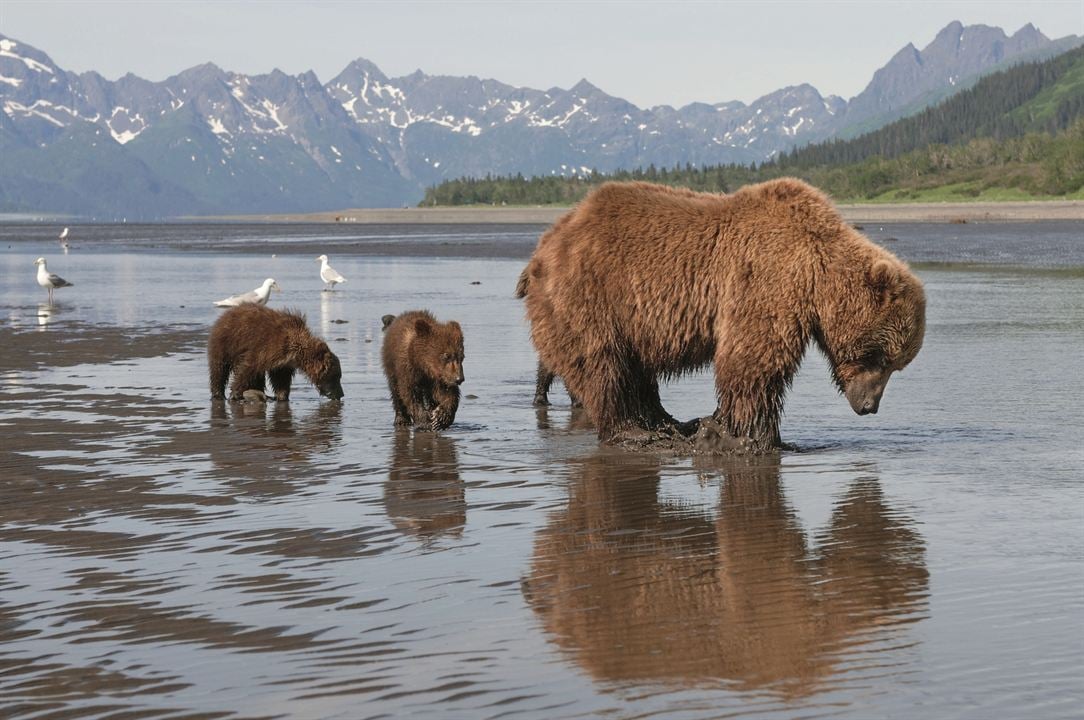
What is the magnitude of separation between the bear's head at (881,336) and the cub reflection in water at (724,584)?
4.95 feet

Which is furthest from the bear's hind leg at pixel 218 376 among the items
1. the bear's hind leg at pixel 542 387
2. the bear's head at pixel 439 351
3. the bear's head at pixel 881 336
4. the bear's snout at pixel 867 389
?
the bear's snout at pixel 867 389

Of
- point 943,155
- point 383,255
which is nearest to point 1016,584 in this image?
point 383,255

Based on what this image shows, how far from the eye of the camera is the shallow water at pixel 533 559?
5992mm

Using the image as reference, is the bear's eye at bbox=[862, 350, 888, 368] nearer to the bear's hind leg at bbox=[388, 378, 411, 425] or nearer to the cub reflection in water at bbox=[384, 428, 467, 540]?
the cub reflection in water at bbox=[384, 428, 467, 540]

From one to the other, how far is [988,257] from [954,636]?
4419 cm

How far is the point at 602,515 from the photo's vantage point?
375 inches

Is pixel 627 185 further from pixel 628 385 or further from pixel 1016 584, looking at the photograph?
pixel 1016 584

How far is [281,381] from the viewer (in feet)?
53.5

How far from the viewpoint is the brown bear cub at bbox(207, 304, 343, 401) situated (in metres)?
15.9

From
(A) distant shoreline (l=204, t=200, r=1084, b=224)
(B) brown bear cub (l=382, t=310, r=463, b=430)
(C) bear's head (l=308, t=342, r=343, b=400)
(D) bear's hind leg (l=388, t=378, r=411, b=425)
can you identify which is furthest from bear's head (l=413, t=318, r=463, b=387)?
(A) distant shoreline (l=204, t=200, r=1084, b=224)

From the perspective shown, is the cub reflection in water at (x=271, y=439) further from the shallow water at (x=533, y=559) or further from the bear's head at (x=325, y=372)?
the bear's head at (x=325, y=372)

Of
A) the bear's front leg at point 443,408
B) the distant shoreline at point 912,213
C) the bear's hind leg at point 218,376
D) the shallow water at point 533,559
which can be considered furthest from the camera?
the distant shoreline at point 912,213

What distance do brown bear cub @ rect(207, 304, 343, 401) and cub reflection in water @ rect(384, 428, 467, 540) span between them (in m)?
2.61

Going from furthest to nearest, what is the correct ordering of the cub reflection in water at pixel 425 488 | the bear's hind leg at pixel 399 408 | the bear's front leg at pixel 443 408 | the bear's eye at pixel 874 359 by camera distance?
the bear's hind leg at pixel 399 408, the bear's front leg at pixel 443 408, the bear's eye at pixel 874 359, the cub reflection in water at pixel 425 488
